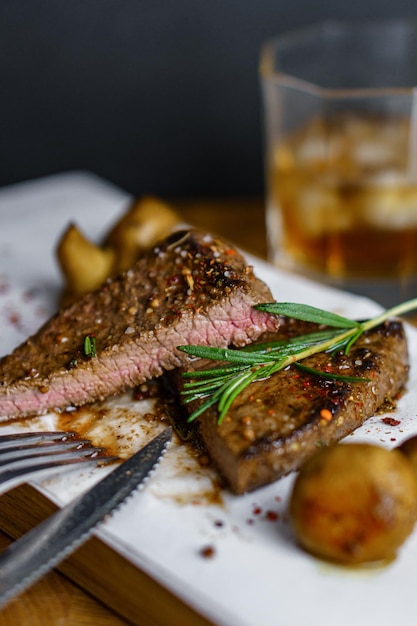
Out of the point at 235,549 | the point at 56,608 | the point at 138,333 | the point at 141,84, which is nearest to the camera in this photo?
the point at 235,549

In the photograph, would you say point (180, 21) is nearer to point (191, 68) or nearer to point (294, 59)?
point (191, 68)

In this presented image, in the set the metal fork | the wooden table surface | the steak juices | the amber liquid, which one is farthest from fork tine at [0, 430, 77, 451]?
the amber liquid

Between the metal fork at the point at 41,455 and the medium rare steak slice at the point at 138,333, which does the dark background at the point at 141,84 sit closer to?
the medium rare steak slice at the point at 138,333

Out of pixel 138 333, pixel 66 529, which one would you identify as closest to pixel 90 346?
pixel 138 333

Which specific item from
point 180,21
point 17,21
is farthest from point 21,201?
point 180,21

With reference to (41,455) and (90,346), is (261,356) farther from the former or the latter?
(41,455)

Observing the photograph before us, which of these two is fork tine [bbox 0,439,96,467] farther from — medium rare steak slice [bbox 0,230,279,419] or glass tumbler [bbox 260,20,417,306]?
glass tumbler [bbox 260,20,417,306]
